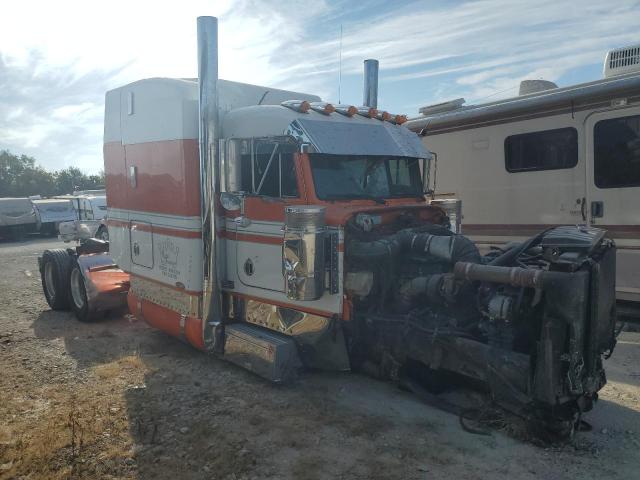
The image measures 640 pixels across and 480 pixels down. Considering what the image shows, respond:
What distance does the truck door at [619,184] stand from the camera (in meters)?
6.66

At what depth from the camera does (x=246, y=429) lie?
444 centimetres

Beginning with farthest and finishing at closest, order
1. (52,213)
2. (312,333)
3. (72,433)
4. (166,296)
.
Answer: (52,213), (166,296), (312,333), (72,433)

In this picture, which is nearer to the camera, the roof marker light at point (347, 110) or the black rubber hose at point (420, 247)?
the black rubber hose at point (420, 247)

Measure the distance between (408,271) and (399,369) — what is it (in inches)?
33.8

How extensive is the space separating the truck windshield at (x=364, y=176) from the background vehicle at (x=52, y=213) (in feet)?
73.3

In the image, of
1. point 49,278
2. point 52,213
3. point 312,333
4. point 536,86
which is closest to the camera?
point 312,333

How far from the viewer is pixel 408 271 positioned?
4.88 meters

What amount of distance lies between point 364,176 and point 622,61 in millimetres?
4215

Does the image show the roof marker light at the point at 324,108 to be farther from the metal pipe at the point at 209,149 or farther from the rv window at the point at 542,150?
the rv window at the point at 542,150

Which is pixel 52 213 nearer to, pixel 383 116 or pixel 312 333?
pixel 383 116

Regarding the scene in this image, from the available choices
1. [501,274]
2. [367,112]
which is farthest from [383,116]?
[501,274]

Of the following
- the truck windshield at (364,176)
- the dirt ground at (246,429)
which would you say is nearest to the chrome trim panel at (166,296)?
the dirt ground at (246,429)

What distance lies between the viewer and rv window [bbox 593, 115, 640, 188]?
6.66 metres

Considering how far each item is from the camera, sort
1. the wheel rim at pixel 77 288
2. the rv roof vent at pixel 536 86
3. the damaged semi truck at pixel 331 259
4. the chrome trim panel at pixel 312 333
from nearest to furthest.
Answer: the damaged semi truck at pixel 331 259 < the chrome trim panel at pixel 312 333 < the rv roof vent at pixel 536 86 < the wheel rim at pixel 77 288
